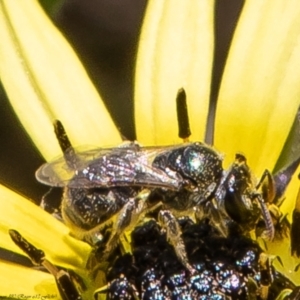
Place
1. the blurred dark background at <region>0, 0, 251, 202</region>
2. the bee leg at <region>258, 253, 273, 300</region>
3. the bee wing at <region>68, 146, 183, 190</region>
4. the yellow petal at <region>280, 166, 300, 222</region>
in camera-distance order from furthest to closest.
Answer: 1. the blurred dark background at <region>0, 0, 251, 202</region>
2. the yellow petal at <region>280, 166, 300, 222</region>
3. the bee leg at <region>258, 253, 273, 300</region>
4. the bee wing at <region>68, 146, 183, 190</region>

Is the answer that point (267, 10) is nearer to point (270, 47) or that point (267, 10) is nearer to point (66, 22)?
point (270, 47)

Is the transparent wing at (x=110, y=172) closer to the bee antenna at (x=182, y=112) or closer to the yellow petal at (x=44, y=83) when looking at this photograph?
the bee antenna at (x=182, y=112)

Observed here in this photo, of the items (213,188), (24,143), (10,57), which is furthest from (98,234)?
(24,143)

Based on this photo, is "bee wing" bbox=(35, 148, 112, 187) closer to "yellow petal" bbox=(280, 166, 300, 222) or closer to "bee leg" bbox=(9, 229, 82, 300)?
"bee leg" bbox=(9, 229, 82, 300)

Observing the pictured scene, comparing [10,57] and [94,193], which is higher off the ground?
[10,57]

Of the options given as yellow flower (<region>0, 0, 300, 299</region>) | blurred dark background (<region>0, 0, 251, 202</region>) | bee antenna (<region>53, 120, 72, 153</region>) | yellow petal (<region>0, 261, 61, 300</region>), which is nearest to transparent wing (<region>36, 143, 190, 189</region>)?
bee antenna (<region>53, 120, 72, 153</region>)

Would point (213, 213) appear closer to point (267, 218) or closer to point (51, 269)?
point (267, 218)

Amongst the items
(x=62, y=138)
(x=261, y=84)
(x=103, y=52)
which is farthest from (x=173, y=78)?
(x=103, y=52)

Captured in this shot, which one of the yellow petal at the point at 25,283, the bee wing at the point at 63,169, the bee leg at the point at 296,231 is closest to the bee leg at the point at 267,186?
the bee leg at the point at 296,231
